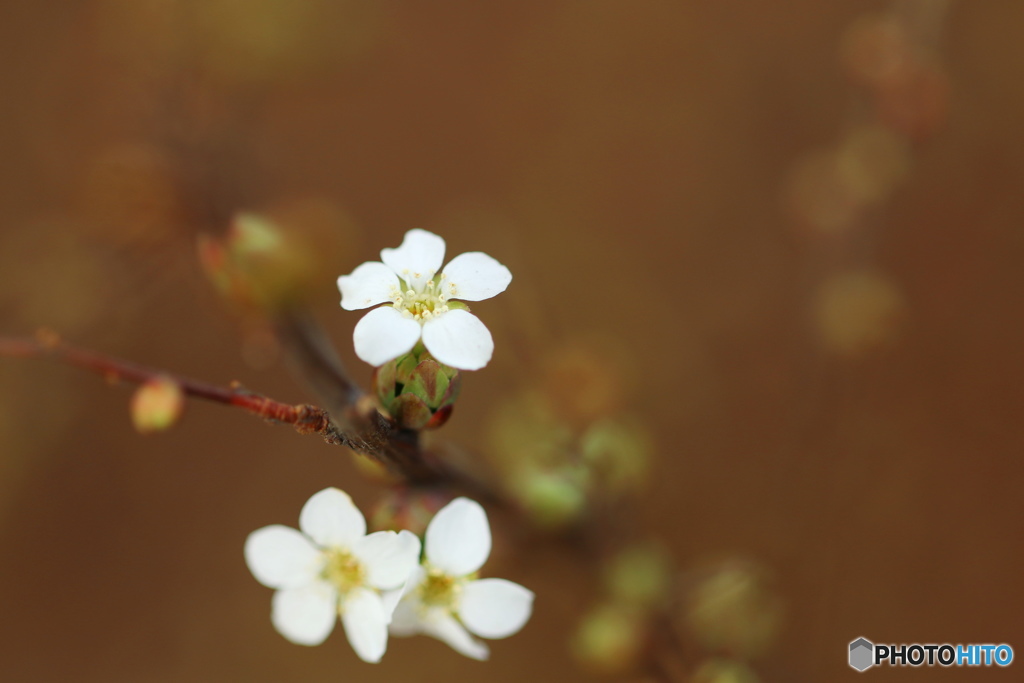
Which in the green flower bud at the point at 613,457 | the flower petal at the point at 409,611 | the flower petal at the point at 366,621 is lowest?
the flower petal at the point at 366,621

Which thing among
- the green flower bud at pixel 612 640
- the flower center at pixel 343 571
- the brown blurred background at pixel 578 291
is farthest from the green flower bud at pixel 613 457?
the flower center at pixel 343 571

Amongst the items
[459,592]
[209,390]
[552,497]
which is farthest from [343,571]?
[552,497]

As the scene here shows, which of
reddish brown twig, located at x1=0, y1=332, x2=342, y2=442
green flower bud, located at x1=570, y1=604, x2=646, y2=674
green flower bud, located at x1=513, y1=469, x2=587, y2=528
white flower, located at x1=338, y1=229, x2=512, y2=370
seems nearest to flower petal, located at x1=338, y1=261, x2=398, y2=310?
white flower, located at x1=338, y1=229, x2=512, y2=370

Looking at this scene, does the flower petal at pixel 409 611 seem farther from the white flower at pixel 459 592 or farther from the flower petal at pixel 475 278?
the flower petal at pixel 475 278

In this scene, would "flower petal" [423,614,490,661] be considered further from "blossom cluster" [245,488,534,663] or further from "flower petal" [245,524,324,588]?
"flower petal" [245,524,324,588]

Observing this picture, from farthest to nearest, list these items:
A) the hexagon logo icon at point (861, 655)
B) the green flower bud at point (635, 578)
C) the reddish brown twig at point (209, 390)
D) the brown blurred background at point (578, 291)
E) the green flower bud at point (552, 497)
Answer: the brown blurred background at point (578, 291) < the hexagon logo icon at point (861, 655) < the green flower bud at point (635, 578) < the green flower bud at point (552, 497) < the reddish brown twig at point (209, 390)

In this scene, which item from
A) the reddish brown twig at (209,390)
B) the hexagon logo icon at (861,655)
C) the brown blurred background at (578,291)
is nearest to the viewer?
the reddish brown twig at (209,390)
